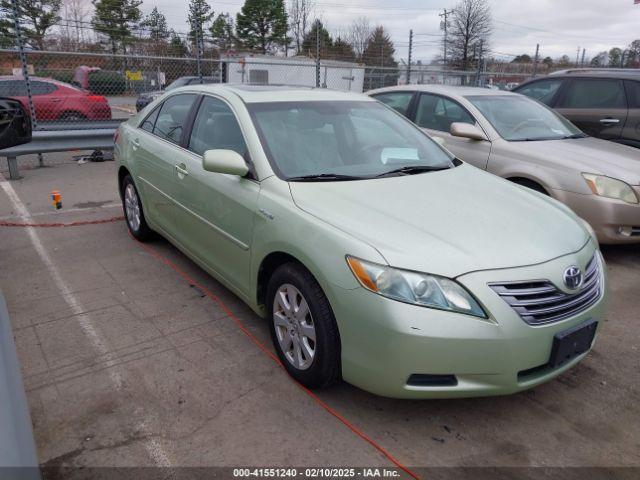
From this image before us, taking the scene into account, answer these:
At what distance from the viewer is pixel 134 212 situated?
17.0 feet

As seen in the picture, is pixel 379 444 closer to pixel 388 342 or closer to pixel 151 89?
pixel 388 342

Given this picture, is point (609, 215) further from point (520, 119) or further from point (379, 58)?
point (379, 58)

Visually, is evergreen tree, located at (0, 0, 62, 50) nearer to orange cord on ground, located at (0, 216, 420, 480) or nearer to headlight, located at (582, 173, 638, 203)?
orange cord on ground, located at (0, 216, 420, 480)

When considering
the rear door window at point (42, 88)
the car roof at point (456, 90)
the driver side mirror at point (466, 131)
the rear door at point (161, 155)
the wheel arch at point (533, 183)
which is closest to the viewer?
the rear door at point (161, 155)

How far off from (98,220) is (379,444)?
4.72m

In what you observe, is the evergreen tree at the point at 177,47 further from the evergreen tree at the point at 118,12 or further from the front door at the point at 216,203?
the front door at the point at 216,203

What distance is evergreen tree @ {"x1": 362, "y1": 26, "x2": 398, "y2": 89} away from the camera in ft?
72.6

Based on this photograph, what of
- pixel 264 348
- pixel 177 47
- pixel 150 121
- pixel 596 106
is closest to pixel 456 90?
pixel 596 106

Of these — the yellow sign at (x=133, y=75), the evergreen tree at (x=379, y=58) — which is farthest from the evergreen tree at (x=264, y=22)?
the yellow sign at (x=133, y=75)

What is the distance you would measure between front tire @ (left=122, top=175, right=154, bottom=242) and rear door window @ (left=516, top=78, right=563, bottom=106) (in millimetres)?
5900

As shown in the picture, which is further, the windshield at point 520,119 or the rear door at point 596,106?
the rear door at point 596,106

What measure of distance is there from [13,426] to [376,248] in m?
1.58

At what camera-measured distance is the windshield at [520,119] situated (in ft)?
18.4

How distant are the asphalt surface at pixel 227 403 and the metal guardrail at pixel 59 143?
4.66m
